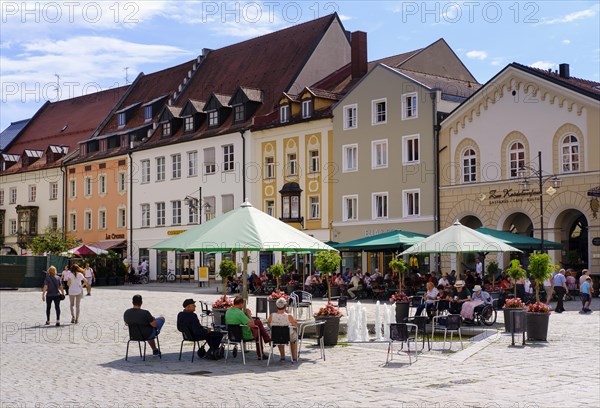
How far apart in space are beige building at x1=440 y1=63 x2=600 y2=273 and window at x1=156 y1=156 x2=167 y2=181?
23.3 m

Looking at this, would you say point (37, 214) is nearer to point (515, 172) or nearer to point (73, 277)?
point (515, 172)

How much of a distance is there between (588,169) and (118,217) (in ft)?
120

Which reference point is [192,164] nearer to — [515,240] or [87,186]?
[87,186]

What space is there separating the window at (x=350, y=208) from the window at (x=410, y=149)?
→ 4.15 m

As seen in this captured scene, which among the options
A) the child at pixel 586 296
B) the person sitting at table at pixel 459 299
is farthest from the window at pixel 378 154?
the person sitting at table at pixel 459 299

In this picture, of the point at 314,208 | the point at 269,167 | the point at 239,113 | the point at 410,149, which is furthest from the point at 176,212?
the point at 410,149

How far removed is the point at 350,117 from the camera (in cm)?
4662

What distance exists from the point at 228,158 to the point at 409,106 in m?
14.5

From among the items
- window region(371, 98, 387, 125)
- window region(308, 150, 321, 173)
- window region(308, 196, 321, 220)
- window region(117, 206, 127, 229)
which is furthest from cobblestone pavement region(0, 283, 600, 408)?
window region(117, 206, 127, 229)

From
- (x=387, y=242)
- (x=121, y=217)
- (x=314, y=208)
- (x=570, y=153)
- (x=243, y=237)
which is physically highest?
(x=570, y=153)

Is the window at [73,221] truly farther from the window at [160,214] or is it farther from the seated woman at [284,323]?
the seated woman at [284,323]

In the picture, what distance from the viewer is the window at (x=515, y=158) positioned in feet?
128

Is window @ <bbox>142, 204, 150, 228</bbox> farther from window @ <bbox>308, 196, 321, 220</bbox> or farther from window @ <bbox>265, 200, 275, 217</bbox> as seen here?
window @ <bbox>308, 196, 321, 220</bbox>

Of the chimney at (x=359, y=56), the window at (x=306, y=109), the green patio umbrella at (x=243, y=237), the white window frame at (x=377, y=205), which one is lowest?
the green patio umbrella at (x=243, y=237)
